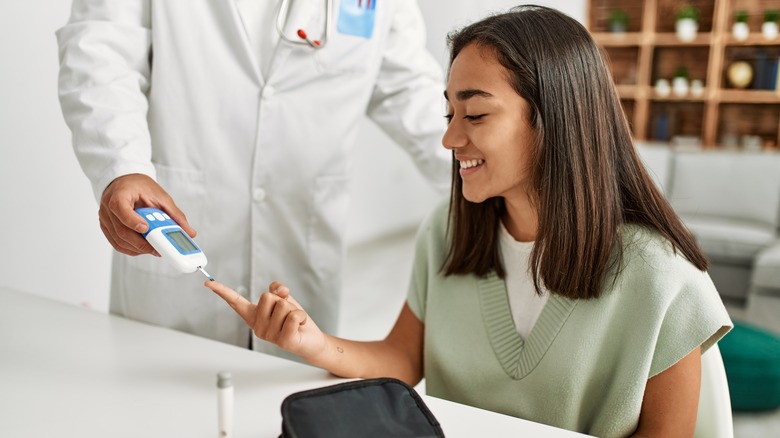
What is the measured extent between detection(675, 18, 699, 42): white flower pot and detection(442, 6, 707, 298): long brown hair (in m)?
4.73

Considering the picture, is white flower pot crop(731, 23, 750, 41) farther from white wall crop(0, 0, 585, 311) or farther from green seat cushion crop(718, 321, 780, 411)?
white wall crop(0, 0, 585, 311)

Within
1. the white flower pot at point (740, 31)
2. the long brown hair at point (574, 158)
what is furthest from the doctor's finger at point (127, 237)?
the white flower pot at point (740, 31)

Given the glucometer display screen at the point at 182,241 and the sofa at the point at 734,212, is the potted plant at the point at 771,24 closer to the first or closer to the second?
the sofa at the point at 734,212

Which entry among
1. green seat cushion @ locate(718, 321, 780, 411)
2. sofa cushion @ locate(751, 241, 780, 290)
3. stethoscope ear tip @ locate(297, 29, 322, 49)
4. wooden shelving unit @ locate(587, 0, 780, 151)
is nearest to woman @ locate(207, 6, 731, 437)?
stethoscope ear tip @ locate(297, 29, 322, 49)

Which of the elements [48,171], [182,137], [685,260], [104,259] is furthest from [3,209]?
[685,260]

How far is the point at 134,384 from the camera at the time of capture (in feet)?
3.37

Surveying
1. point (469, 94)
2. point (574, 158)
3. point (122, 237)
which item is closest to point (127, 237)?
point (122, 237)

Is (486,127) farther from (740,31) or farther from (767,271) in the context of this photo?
(740,31)

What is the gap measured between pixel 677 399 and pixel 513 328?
0.27 metres

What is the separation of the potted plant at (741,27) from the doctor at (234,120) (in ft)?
14.7

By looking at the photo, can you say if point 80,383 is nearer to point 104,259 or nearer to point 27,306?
point 27,306

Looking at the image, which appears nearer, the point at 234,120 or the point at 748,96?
the point at 234,120

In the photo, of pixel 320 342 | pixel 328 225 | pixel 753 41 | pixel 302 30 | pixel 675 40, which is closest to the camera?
pixel 320 342

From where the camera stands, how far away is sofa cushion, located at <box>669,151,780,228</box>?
438 centimetres
